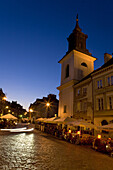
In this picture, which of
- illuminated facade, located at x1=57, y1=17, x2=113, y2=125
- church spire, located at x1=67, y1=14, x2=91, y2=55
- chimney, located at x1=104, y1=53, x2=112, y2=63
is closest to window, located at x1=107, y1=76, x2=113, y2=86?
illuminated facade, located at x1=57, y1=17, x2=113, y2=125

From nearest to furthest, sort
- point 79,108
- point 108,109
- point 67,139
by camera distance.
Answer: point 67,139, point 108,109, point 79,108

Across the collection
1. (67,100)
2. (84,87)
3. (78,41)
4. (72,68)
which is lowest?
(67,100)

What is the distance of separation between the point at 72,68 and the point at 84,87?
7928 millimetres

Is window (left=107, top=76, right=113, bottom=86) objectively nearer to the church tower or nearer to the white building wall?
the church tower

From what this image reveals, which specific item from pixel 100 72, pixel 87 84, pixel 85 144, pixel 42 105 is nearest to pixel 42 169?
pixel 85 144

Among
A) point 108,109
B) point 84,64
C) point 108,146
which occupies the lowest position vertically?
point 108,146

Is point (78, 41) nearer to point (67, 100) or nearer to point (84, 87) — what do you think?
point (84, 87)

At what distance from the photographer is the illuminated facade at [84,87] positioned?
60.0 ft

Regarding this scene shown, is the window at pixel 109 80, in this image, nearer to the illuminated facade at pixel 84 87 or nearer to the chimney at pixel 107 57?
the illuminated facade at pixel 84 87

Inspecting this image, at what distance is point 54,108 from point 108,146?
44.2 m

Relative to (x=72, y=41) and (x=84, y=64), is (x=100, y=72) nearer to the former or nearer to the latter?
(x=84, y=64)

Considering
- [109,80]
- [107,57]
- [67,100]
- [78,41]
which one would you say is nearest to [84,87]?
[109,80]

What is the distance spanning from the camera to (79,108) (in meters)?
24.3

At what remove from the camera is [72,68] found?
3002cm
